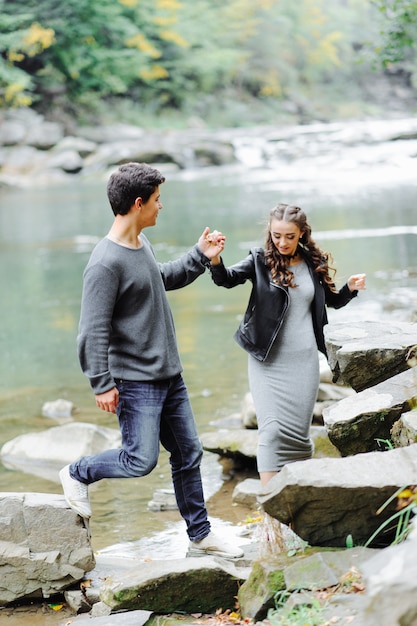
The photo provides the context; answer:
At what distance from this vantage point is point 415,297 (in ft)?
35.5

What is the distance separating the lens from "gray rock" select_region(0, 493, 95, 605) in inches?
148

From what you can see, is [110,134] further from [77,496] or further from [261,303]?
[77,496]

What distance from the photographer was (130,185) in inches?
142

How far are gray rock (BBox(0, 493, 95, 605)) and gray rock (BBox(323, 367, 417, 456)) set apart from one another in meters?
1.20

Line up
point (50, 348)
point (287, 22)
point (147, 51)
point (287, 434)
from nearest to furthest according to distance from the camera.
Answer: point (287, 434) → point (50, 348) → point (147, 51) → point (287, 22)

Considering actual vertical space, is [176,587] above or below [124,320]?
below

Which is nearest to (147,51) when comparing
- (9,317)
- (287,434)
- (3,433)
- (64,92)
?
(64,92)

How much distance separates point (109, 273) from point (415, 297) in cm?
783

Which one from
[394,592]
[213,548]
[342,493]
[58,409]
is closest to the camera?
[394,592]

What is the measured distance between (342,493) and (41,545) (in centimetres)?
149

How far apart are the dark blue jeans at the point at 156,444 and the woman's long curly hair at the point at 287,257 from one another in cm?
67

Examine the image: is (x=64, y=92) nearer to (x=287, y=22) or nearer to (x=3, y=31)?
(x=3, y=31)

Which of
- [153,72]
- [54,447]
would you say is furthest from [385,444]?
[153,72]

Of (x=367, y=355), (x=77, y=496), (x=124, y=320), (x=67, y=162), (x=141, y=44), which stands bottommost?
(x=67, y=162)
